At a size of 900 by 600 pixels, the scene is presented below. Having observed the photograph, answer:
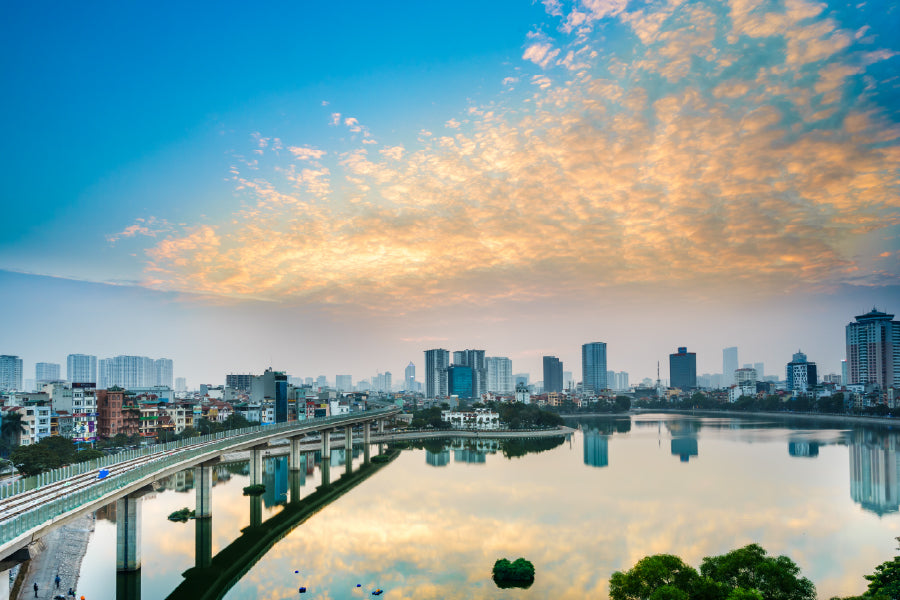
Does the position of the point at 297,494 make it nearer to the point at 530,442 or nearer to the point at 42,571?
the point at 42,571

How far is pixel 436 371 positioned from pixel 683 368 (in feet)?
278

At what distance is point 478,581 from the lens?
54.5ft

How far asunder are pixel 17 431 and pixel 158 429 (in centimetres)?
999

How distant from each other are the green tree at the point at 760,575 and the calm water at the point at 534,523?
509 cm

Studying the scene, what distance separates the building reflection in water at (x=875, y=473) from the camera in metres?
26.5

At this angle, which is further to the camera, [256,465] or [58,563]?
[256,465]

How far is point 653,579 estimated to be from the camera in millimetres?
11109

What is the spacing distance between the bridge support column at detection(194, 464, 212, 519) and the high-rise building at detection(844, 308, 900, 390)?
4322 inches

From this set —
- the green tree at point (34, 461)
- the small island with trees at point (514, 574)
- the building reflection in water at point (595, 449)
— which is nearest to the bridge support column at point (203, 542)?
the green tree at point (34, 461)

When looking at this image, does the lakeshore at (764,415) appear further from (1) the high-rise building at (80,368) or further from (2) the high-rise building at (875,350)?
(1) the high-rise building at (80,368)

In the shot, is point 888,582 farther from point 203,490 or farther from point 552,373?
point 552,373

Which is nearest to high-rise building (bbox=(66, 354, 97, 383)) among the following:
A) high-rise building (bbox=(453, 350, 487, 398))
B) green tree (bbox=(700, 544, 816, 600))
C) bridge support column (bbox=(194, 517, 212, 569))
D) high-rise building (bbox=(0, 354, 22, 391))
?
high-rise building (bbox=(0, 354, 22, 391))

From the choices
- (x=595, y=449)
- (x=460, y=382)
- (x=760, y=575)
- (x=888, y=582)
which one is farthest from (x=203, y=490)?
(x=460, y=382)

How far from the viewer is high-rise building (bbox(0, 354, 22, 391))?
88125mm
